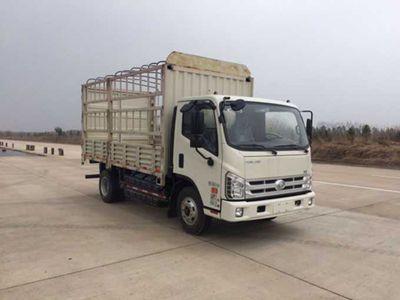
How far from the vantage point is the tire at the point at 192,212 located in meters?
6.10

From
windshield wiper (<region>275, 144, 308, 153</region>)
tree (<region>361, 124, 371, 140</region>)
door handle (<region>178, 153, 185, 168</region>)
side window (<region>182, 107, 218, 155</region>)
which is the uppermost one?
tree (<region>361, 124, 371, 140</region>)

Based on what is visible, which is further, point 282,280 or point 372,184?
point 372,184

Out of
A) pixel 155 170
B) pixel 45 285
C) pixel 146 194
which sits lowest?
pixel 45 285

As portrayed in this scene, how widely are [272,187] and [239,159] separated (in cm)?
80

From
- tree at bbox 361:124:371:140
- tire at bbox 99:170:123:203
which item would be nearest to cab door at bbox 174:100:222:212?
tire at bbox 99:170:123:203

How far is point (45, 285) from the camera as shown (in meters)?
4.24

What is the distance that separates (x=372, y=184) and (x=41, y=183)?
37.5ft

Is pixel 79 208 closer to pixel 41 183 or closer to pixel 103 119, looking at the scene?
pixel 103 119

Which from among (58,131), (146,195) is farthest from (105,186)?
(58,131)

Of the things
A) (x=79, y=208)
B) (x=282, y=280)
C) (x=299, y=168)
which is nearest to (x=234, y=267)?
(x=282, y=280)

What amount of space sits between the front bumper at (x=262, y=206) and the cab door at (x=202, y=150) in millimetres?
221

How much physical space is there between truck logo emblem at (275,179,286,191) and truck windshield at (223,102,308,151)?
1.68 ft

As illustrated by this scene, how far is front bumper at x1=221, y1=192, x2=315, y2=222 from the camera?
542 cm

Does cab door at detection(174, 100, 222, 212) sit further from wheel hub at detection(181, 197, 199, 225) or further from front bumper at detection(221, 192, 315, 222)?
wheel hub at detection(181, 197, 199, 225)
